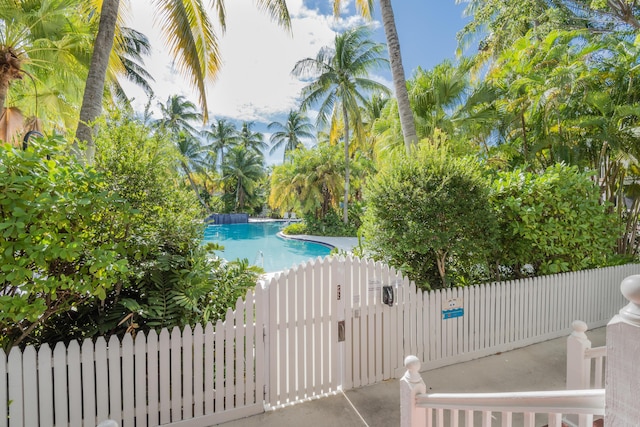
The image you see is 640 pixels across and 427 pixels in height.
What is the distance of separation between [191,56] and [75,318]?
4.90 m

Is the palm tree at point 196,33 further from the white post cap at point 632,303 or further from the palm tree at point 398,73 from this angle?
the white post cap at point 632,303

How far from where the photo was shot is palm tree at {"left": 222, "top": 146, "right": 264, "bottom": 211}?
30828 millimetres

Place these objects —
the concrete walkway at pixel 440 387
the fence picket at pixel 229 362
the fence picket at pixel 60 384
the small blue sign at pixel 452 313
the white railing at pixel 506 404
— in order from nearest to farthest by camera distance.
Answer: the white railing at pixel 506 404, the fence picket at pixel 60 384, the fence picket at pixel 229 362, the concrete walkway at pixel 440 387, the small blue sign at pixel 452 313

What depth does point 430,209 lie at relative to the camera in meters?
4.06

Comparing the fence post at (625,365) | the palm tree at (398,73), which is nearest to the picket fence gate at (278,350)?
the fence post at (625,365)

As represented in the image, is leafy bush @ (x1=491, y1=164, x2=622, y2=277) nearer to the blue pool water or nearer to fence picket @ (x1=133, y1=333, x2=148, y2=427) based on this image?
fence picket @ (x1=133, y1=333, x2=148, y2=427)

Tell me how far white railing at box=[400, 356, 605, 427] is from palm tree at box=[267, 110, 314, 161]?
32.9 meters

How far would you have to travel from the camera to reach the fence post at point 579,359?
2.74m

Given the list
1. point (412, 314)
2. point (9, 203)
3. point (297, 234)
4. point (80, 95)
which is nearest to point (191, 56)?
point (80, 95)

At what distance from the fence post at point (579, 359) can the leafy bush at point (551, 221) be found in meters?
2.15

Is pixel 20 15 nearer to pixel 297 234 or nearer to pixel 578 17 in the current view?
pixel 578 17

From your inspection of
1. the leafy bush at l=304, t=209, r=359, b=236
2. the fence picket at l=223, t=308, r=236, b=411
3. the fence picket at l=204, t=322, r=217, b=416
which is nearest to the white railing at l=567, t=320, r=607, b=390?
the fence picket at l=223, t=308, r=236, b=411

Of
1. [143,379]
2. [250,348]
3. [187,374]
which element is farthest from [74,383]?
[250,348]

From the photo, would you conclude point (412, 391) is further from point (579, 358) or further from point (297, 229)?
A: point (297, 229)
